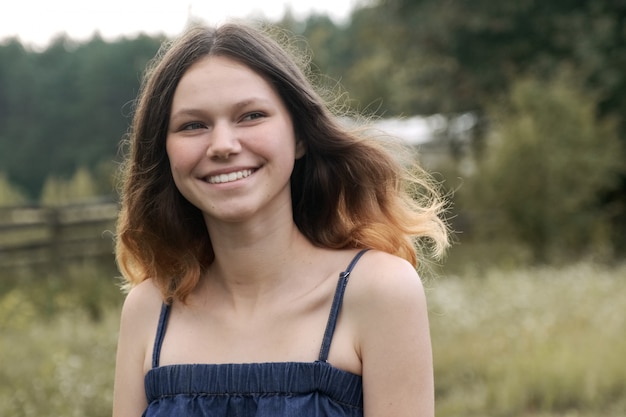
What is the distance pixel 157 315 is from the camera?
88.5 inches

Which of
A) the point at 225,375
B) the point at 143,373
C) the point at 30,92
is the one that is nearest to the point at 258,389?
the point at 225,375

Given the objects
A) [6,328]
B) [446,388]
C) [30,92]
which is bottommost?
[446,388]

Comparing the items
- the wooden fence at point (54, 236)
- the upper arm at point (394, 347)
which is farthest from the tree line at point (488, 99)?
the upper arm at point (394, 347)

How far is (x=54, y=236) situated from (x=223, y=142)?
1184 cm

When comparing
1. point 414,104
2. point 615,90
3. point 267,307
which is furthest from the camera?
point 414,104

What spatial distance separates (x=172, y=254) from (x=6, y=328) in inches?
270

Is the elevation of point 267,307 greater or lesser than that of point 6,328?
lesser

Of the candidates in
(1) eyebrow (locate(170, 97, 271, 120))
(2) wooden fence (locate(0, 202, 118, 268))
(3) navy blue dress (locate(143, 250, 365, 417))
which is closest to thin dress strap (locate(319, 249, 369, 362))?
(3) navy blue dress (locate(143, 250, 365, 417))

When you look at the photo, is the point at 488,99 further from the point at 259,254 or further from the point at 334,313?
the point at 334,313

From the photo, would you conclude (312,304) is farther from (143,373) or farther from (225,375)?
(143,373)

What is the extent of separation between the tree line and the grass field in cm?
204

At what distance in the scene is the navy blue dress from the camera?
195 cm

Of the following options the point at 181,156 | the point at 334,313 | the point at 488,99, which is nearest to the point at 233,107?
the point at 181,156

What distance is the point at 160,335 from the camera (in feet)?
7.20
